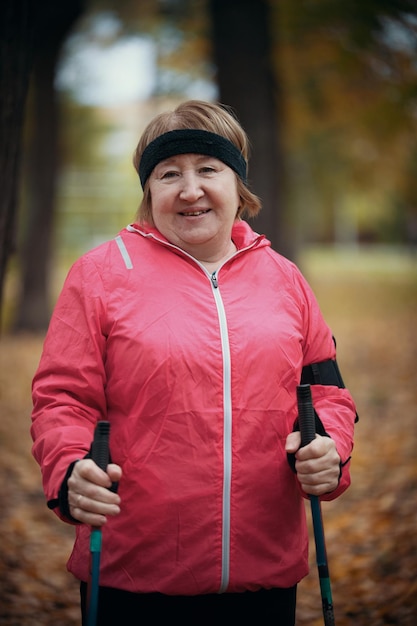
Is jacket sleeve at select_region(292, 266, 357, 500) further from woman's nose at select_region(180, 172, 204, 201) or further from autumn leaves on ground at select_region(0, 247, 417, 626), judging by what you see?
autumn leaves on ground at select_region(0, 247, 417, 626)

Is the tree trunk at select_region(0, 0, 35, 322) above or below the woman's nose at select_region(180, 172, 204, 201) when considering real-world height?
above

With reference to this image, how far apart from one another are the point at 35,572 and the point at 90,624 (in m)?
2.64

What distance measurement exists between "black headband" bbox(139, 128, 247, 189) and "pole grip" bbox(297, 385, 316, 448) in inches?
34.3

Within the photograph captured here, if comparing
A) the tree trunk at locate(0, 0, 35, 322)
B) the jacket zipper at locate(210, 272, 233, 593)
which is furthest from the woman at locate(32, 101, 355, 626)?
the tree trunk at locate(0, 0, 35, 322)

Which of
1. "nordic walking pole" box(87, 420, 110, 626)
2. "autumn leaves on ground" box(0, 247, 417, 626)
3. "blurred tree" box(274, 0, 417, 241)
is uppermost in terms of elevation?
"blurred tree" box(274, 0, 417, 241)

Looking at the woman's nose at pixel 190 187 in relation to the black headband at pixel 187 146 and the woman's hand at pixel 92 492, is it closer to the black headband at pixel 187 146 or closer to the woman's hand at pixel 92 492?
the black headband at pixel 187 146

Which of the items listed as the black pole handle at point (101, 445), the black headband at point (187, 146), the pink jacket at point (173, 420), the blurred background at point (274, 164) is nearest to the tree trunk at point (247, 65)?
the blurred background at point (274, 164)

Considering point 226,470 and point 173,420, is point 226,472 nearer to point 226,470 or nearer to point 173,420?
point 226,470

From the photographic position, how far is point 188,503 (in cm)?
226

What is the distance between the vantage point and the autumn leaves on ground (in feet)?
13.8

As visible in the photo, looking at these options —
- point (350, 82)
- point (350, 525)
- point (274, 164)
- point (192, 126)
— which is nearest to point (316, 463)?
point (192, 126)

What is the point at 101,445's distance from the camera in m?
2.09

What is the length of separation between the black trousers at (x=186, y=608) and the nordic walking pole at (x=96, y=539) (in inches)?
3.8

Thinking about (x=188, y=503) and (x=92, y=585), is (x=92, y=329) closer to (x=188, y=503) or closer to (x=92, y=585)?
(x=188, y=503)
